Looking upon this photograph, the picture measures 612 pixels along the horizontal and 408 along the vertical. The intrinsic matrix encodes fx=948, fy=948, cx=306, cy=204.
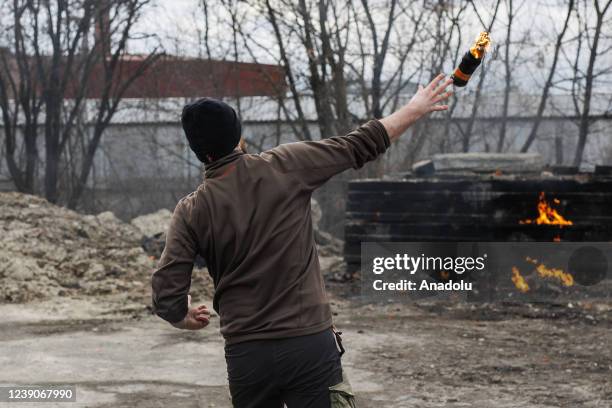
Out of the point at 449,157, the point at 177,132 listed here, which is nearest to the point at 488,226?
the point at 449,157

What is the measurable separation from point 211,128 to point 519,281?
8703 mm

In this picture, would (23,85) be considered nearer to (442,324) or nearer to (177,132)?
(177,132)

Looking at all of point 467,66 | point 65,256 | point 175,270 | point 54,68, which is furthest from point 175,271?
point 54,68

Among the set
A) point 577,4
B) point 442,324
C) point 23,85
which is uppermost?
point 577,4

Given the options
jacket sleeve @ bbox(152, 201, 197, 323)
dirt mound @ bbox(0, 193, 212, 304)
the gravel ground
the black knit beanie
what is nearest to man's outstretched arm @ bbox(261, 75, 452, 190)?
the black knit beanie

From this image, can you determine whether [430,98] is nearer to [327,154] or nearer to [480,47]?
[480,47]

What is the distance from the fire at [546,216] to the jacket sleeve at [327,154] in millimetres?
8533

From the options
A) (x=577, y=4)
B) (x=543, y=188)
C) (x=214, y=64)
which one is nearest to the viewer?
(x=543, y=188)

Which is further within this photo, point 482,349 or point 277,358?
point 482,349

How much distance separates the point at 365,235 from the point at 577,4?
9.63 meters

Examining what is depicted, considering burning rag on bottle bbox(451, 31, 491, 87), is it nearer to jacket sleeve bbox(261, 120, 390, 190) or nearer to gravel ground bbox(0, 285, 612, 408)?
jacket sleeve bbox(261, 120, 390, 190)

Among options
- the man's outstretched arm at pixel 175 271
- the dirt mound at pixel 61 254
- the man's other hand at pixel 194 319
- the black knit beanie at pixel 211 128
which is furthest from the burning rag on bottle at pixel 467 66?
the dirt mound at pixel 61 254

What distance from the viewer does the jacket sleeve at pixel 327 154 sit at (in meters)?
3.53

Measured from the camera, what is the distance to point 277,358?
132 inches
